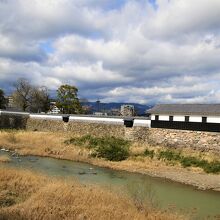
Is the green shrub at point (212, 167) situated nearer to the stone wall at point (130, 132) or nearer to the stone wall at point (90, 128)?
the stone wall at point (130, 132)

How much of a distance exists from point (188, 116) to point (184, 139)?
5.03 metres

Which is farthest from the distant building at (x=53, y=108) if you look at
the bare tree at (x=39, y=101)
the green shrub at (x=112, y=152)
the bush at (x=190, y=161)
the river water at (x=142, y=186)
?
the bush at (x=190, y=161)

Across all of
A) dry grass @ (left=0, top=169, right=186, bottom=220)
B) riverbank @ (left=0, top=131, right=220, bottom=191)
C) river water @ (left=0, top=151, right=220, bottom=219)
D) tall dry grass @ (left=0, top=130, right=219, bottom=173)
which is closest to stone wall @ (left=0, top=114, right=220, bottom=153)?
tall dry grass @ (left=0, top=130, right=219, bottom=173)

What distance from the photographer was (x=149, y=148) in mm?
34375

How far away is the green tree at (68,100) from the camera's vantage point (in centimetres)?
6694

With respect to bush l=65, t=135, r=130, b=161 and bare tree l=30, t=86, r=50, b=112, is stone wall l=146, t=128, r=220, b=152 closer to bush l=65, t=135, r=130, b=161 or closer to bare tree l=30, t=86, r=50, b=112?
bush l=65, t=135, r=130, b=161

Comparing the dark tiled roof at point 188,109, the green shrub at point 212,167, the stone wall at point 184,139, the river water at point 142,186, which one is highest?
the dark tiled roof at point 188,109

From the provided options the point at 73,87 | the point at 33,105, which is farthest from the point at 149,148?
the point at 33,105

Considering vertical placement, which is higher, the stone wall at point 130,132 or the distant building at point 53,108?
the distant building at point 53,108

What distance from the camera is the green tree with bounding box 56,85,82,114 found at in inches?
2635

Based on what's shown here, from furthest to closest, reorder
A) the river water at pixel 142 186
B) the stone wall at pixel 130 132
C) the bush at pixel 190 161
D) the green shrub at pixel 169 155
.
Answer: the stone wall at pixel 130 132, the green shrub at pixel 169 155, the bush at pixel 190 161, the river water at pixel 142 186

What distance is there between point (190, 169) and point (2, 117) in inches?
1387

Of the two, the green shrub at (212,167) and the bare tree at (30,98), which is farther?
the bare tree at (30,98)

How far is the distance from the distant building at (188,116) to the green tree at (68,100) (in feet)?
84.9
